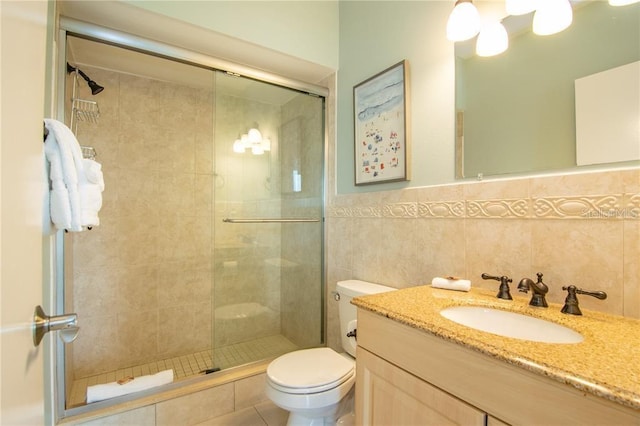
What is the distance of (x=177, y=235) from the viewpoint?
2.38m

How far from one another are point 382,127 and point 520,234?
0.90 m

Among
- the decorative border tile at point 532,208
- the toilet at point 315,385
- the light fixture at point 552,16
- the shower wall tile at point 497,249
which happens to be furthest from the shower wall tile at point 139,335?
the light fixture at point 552,16

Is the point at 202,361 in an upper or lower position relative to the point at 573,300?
lower

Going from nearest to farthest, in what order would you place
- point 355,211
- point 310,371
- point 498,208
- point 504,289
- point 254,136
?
point 504,289 → point 498,208 → point 310,371 → point 355,211 → point 254,136

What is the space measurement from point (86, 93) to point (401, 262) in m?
2.42

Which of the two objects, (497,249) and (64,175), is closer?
(64,175)

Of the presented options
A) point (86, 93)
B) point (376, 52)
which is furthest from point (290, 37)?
point (86, 93)

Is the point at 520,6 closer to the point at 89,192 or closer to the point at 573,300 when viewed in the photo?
the point at 573,300

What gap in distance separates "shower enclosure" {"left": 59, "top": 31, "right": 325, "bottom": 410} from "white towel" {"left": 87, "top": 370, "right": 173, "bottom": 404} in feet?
1.02

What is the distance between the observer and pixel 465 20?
1.14 m

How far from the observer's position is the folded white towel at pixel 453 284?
1.15 m

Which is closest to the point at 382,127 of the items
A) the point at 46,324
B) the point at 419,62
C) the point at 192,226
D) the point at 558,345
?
the point at 419,62

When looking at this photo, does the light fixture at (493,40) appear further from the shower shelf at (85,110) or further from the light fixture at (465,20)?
A: the shower shelf at (85,110)

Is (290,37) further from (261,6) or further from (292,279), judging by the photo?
(292,279)
